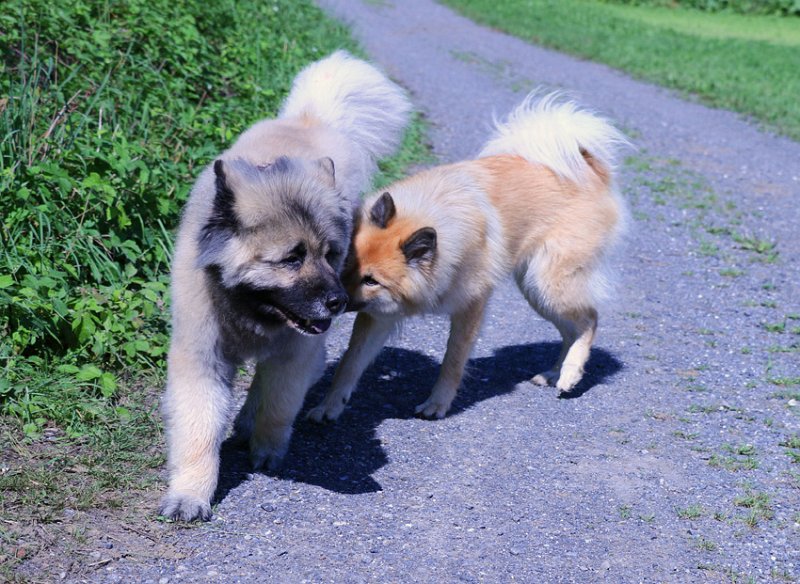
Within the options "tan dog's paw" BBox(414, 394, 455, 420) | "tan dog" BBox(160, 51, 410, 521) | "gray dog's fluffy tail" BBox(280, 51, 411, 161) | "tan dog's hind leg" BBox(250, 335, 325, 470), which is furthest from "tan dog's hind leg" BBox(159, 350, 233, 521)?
"gray dog's fluffy tail" BBox(280, 51, 411, 161)

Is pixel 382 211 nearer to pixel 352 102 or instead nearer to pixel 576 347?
pixel 352 102

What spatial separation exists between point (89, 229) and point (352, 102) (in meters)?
1.70

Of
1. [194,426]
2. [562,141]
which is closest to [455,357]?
[562,141]

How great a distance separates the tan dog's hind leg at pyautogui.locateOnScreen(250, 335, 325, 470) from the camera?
4.34 metres

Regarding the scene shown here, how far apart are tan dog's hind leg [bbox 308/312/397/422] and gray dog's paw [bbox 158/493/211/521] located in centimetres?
122

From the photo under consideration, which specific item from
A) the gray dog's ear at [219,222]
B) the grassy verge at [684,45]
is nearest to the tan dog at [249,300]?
the gray dog's ear at [219,222]

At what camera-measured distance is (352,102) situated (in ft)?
18.3

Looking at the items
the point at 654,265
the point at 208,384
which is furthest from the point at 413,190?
the point at 654,265

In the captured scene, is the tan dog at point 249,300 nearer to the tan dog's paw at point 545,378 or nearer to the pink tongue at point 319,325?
the pink tongue at point 319,325

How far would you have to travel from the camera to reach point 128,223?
561 cm

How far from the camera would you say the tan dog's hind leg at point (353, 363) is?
508 centimetres

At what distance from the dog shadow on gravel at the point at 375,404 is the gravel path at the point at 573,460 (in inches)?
0.6

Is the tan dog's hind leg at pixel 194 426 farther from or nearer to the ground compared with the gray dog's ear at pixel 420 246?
nearer to the ground

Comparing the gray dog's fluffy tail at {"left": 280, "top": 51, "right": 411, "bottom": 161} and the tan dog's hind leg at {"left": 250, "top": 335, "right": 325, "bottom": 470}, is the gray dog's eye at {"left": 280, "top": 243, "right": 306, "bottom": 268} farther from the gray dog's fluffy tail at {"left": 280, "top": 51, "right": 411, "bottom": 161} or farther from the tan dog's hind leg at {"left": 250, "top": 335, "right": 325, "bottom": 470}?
the gray dog's fluffy tail at {"left": 280, "top": 51, "right": 411, "bottom": 161}
